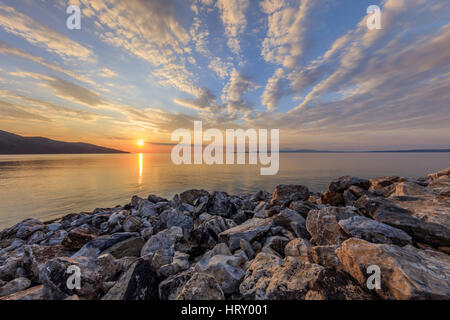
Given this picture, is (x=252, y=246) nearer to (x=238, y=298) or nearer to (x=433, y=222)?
(x=238, y=298)

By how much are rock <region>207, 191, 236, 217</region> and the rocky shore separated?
175cm

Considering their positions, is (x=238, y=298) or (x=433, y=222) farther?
(x=433, y=222)

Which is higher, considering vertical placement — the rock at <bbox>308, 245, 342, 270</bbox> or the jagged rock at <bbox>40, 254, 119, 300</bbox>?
the rock at <bbox>308, 245, 342, 270</bbox>

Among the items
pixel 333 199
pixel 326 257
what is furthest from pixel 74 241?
pixel 333 199

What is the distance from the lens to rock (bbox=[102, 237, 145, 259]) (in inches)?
208

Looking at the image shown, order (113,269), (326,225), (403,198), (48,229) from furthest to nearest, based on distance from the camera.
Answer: (48,229)
(403,198)
(326,225)
(113,269)

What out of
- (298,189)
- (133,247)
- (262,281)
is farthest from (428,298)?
(298,189)

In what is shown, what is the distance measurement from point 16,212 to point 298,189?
86.0ft

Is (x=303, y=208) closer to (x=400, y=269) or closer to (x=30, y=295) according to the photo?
(x=400, y=269)

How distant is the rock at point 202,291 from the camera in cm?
277

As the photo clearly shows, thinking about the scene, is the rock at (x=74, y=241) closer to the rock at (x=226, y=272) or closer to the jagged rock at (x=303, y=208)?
the rock at (x=226, y=272)

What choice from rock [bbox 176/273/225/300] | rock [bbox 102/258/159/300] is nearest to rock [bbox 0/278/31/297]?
rock [bbox 102/258/159/300]

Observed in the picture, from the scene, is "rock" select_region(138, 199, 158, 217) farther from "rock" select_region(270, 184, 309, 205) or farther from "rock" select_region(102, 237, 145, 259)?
"rock" select_region(270, 184, 309, 205)
